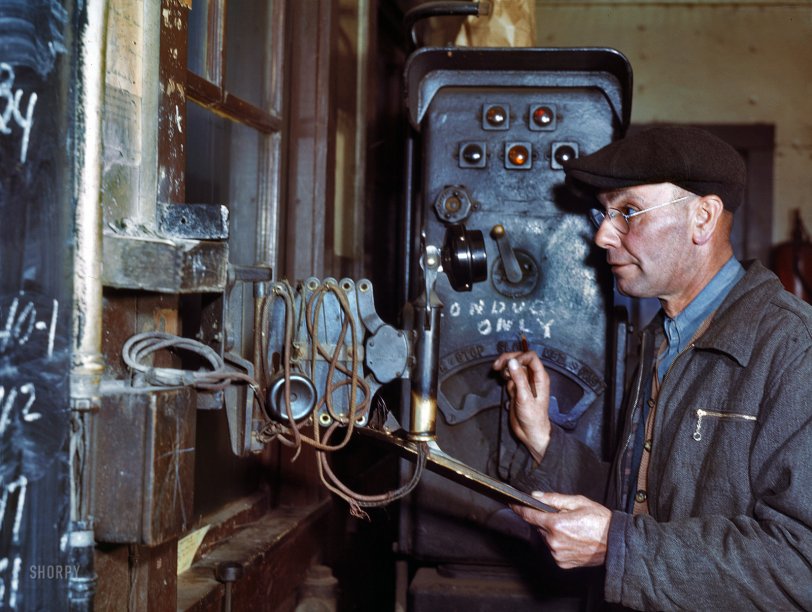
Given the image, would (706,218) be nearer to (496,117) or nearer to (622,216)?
(622,216)

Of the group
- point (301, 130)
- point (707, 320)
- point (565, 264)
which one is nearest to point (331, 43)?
point (301, 130)

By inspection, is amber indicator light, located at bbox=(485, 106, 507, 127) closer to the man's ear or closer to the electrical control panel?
the electrical control panel

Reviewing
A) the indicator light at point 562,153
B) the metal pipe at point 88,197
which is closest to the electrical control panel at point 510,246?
the indicator light at point 562,153

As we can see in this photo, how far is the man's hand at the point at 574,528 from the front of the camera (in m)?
1.52

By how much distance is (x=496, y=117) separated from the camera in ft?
6.77

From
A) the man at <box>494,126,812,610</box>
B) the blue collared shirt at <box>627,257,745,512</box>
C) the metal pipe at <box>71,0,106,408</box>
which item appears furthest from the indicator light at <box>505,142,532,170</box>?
the metal pipe at <box>71,0,106,408</box>

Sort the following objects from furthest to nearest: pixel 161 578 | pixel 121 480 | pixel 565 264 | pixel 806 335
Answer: pixel 565 264 → pixel 806 335 → pixel 161 578 → pixel 121 480

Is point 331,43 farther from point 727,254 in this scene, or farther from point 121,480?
point 121,480

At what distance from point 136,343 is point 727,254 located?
1259 millimetres

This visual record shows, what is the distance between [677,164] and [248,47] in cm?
103

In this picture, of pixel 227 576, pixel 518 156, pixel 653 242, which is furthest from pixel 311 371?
pixel 518 156

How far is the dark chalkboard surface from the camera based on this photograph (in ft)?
3.01

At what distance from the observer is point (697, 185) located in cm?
176

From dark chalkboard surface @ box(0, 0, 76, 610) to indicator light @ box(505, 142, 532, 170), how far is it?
1.27 meters
